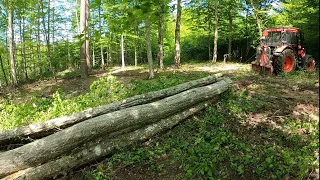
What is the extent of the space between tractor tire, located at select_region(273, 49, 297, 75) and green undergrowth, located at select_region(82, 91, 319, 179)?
17.3 feet

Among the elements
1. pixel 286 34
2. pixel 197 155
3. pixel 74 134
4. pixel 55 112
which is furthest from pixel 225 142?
pixel 286 34

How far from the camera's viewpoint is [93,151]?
14.2ft

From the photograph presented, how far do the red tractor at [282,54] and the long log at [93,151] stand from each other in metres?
5.90

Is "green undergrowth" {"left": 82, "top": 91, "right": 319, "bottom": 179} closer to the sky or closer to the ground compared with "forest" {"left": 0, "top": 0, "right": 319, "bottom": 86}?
closer to the ground

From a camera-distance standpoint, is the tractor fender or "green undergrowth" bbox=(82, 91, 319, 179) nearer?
"green undergrowth" bbox=(82, 91, 319, 179)

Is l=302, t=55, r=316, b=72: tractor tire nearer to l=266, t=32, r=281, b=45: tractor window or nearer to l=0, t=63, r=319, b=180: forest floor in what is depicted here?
l=266, t=32, r=281, b=45: tractor window

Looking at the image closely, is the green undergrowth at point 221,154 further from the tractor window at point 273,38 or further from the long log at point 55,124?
Answer: the tractor window at point 273,38

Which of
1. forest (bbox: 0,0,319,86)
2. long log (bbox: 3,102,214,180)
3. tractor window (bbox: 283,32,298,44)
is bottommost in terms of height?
long log (bbox: 3,102,214,180)

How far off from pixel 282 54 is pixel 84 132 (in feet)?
28.7

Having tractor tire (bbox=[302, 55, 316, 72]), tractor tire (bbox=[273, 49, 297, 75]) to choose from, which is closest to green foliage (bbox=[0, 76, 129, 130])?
tractor tire (bbox=[273, 49, 297, 75])

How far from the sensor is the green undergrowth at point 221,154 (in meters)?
3.56

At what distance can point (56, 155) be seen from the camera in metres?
3.92

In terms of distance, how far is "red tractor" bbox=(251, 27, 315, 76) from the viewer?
9.42 meters

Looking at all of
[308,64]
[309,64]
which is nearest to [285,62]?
[308,64]
